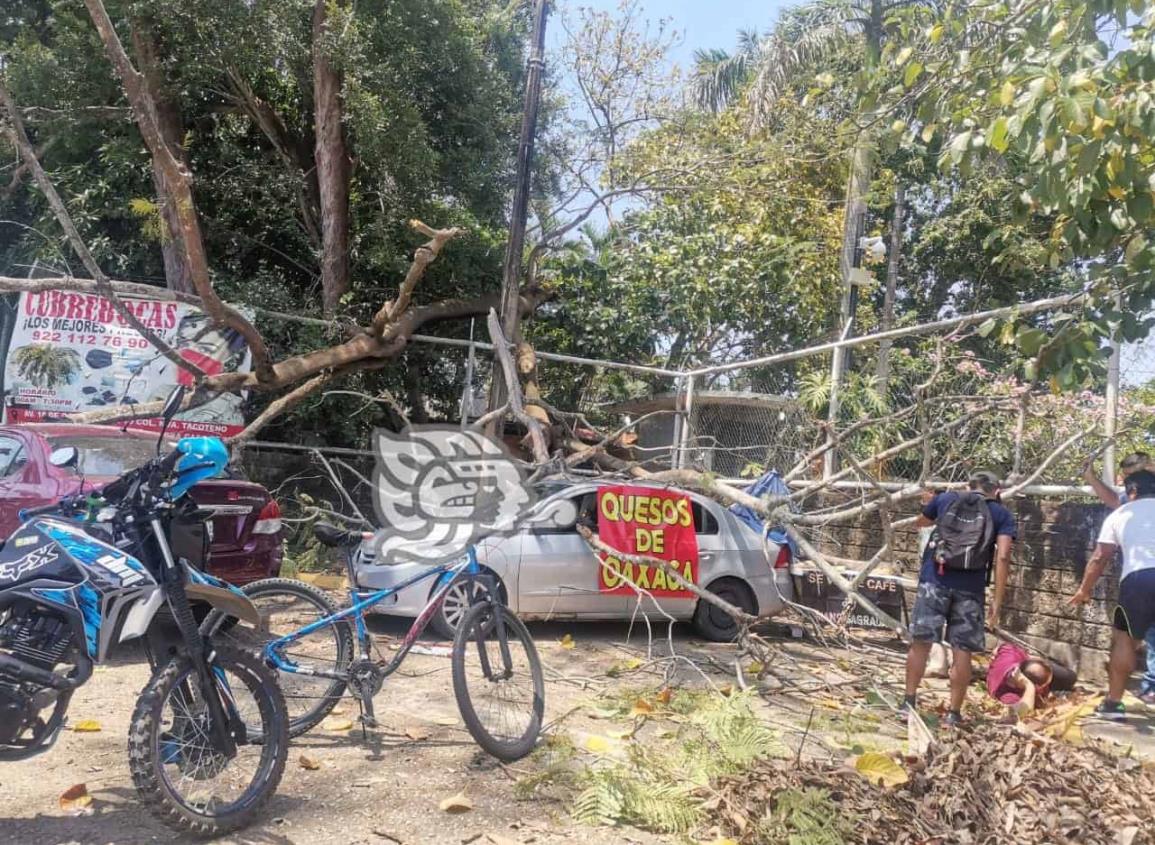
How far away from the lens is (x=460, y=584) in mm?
4648

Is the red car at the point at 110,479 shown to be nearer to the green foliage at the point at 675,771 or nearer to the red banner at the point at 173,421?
the red banner at the point at 173,421

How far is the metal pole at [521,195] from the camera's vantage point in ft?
33.1

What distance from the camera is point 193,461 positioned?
3559 mm

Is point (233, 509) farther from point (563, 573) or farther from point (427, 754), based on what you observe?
point (427, 754)

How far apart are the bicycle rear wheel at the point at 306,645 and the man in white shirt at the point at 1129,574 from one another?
4710 mm

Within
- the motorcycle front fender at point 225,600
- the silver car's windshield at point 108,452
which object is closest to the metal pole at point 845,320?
the motorcycle front fender at point 225,600

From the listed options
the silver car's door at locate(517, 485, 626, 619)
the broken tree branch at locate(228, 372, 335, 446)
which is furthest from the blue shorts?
the broken tree branch at locate(228, 372, 335, 446)

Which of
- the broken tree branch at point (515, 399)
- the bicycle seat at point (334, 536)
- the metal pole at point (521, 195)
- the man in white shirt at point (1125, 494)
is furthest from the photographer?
the metal pole at point (521, 195)

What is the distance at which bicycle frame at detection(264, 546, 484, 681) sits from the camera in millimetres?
4359

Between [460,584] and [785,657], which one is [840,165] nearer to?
[785,657]

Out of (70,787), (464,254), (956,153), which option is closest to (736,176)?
(464,254)

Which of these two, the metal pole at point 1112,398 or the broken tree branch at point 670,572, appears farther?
the metal pole at point 1112,398

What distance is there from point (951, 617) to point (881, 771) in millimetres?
1852

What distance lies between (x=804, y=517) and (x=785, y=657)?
1.49 m
